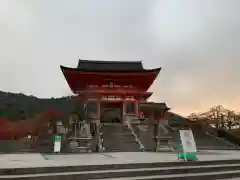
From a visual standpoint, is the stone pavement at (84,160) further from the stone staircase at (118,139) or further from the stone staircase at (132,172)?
the stone staircase at (118,139)

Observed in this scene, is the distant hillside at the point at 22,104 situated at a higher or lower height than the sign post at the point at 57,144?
higher

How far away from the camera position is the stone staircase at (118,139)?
56.7 ft

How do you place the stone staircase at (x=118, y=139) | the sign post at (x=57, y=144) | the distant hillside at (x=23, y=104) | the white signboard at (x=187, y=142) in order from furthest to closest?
the distant hillside at (x=23, y=104) < the stone staircase at (x=118, y=139) < the sign post at (x=57, y=144) < the white signboard at (x=187, y=142)

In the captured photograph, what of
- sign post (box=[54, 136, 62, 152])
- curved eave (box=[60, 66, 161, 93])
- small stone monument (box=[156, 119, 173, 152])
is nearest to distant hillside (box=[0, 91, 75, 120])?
curved eave (box=[60, 66, 161, 93])

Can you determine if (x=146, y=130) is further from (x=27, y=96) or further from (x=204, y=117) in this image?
(x=27, y=96)

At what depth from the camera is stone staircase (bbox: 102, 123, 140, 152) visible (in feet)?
56.7

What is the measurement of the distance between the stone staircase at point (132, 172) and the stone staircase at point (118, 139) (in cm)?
790

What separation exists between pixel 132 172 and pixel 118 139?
10370mm

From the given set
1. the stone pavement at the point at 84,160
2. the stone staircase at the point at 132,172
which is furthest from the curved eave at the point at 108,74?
the stone staircase at the point at 132,172

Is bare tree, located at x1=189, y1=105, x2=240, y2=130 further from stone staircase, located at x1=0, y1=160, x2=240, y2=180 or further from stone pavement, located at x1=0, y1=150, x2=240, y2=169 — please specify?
stone staircase, located at x1=0, y1=160, x2=240, y2=180

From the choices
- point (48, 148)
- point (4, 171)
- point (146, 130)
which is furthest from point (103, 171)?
point (146, 130)

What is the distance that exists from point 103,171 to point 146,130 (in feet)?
39.3

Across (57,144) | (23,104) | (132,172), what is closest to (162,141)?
(57,144)

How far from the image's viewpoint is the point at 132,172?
830 cm
